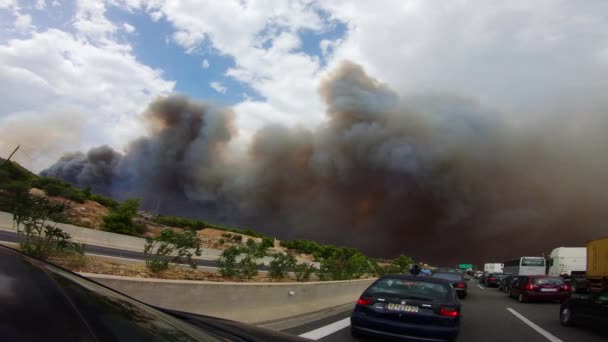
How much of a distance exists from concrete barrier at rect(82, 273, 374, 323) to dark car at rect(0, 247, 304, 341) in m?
3.61

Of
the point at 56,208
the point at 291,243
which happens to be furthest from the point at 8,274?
the point at 291,243

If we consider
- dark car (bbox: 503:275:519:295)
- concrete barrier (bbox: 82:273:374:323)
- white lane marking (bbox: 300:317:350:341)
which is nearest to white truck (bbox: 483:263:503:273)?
dark car (bbox: 503:275:519:295)

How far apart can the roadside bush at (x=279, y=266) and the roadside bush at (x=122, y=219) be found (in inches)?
1109

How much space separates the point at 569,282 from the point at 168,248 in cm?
3021

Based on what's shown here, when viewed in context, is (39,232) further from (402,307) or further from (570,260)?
(570,260)

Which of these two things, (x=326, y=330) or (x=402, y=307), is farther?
(x=326, y=330)

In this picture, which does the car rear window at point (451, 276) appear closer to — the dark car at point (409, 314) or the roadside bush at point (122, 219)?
the dark car at point (409, 314)

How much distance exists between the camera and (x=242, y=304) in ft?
23.5

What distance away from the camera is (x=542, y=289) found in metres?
18.0

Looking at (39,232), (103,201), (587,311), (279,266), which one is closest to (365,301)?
(39,232)

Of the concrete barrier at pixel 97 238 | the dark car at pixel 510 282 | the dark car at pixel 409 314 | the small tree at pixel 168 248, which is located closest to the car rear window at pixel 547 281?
the dark car at pixel 510 282

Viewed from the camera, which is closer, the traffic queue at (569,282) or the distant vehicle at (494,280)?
the traffic queue at (569,282)

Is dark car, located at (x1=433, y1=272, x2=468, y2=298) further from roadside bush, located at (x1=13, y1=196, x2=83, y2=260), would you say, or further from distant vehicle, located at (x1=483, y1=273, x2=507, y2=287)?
distant vehicle, located at (x1=483, y1=273, x2=507, y2=287)

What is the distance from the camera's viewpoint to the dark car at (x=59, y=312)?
1163mm
